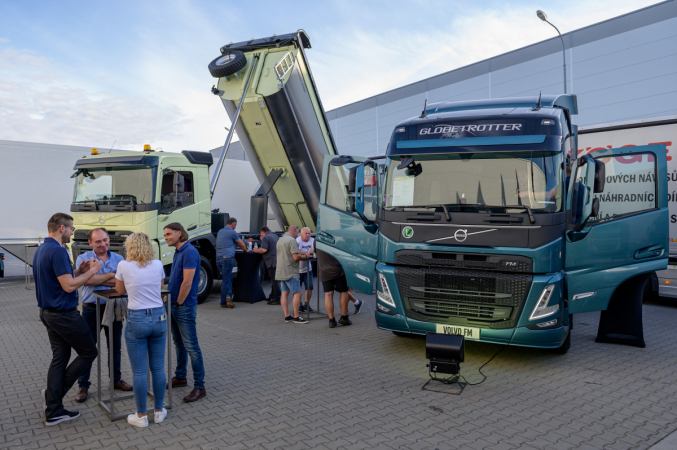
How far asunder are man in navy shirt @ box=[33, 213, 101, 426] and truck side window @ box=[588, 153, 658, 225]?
18.1 ft

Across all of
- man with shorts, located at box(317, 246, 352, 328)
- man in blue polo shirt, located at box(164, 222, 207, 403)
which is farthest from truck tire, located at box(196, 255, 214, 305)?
man in blue polo shirt, located at box(164, 222, 207, 403)

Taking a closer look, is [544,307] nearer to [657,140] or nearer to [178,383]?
[178,383]

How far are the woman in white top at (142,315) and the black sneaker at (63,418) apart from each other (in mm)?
529

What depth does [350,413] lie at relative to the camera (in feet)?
15.3

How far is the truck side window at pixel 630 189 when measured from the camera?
6.22 m

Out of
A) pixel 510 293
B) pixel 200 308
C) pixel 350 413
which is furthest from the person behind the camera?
pixel 200 308

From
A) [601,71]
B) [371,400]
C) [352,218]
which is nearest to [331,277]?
[352,218]

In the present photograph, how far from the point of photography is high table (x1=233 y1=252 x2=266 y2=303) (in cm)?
1063

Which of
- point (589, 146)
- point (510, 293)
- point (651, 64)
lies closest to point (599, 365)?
point (510, 293)

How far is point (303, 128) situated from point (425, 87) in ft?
74.1

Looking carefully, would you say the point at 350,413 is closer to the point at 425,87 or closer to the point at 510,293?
the point at 510,293

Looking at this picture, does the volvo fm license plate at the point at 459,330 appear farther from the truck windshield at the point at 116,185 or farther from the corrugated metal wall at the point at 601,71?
the corrugated metal wall at the point at 601,71

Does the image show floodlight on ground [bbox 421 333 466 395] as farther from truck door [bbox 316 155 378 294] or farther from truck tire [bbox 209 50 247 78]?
truck tire [bbox 209 50 247 78]

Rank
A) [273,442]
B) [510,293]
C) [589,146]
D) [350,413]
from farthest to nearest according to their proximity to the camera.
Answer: [589,146] → [510,293] → [350,413] → [273,442]
